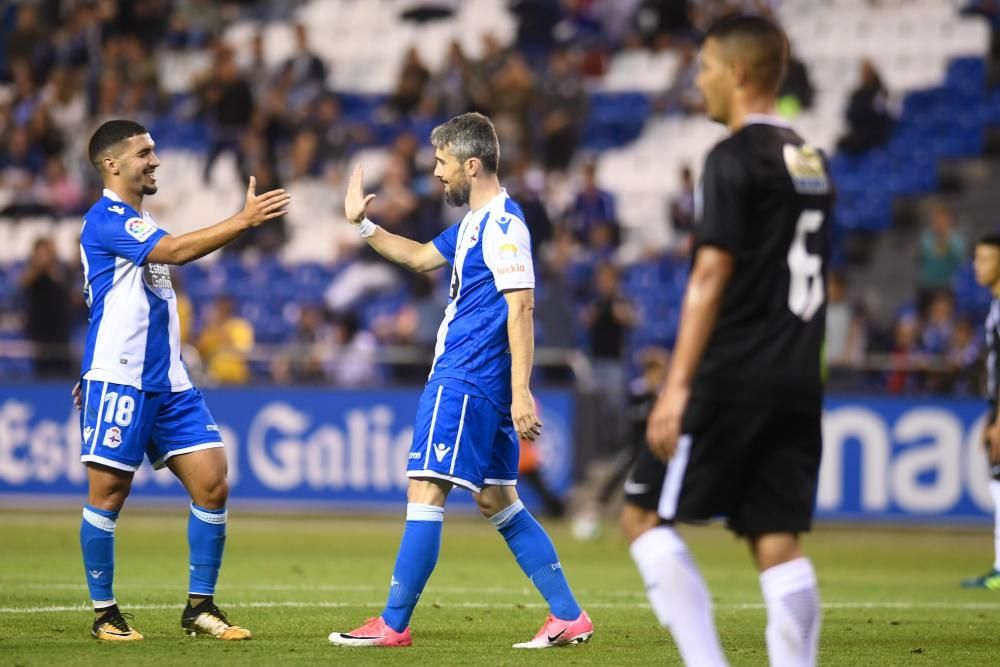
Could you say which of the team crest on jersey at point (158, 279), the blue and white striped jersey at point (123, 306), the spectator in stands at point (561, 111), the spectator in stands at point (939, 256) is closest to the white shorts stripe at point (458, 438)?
the blue and white striped jersey at point (123, 306)

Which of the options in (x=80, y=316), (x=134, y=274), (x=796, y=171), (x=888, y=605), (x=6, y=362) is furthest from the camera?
(x=80, y=316)

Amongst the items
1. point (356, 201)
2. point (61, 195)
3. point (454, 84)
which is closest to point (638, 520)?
point (356, 201)

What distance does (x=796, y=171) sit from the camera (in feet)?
17.2

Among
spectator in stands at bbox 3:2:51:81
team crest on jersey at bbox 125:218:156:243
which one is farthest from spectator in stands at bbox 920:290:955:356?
spectator in stands at bbox 3:2:51:81

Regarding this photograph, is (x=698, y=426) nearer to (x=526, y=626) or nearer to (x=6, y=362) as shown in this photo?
(x=526, y=626)

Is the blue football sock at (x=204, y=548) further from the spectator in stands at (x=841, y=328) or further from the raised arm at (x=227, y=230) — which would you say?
the spectator in stands at (x=841, y=328)

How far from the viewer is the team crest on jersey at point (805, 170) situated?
17.2 ft

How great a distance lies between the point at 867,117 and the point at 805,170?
1697 centimetres

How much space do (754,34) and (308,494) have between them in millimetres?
12618

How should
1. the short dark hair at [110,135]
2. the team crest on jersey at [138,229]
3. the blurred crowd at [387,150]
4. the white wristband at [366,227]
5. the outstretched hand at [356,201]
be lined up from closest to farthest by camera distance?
the team crest on jersey at [138,229] → the short dark hair at [110,135] → the outstretched hand at [356,201] → the white wristband at [366,227] → the blurred crowd at [387,150]

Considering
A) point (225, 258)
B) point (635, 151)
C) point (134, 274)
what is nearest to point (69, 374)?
point (225, 258)

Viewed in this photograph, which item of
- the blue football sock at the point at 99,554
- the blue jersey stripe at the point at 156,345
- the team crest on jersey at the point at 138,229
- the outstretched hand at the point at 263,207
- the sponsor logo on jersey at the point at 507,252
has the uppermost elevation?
the outstretched hand at the point at 263,207

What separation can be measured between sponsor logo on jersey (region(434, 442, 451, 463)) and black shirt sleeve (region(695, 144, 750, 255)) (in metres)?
2.35

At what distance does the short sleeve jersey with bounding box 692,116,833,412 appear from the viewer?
17.1ft
